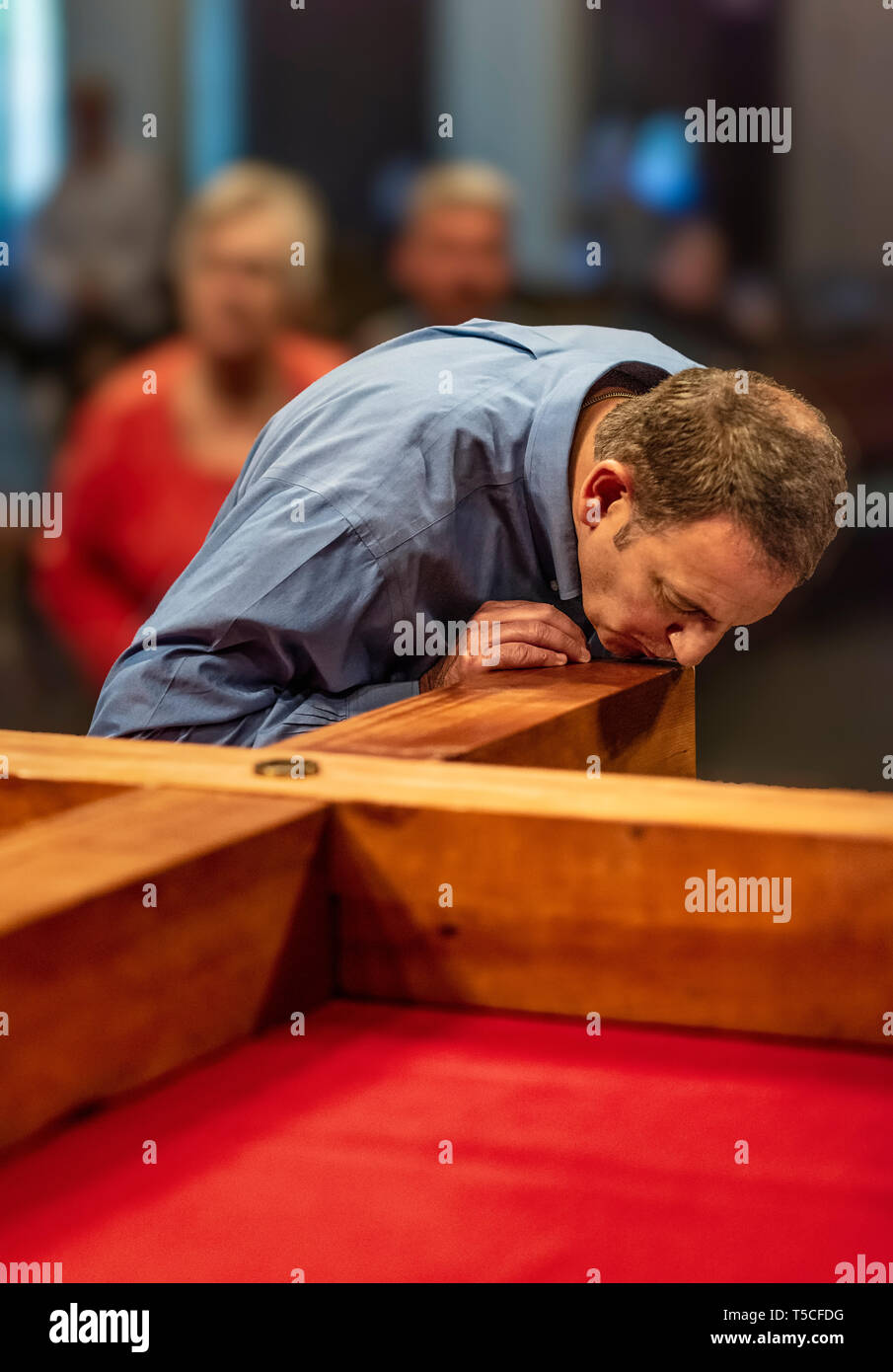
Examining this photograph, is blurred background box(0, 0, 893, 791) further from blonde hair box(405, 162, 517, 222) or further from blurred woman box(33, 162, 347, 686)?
blurred woman box(33, 162, 347, 686)

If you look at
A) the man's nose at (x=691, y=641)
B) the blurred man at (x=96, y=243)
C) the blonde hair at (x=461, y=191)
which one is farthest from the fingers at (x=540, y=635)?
the blurred man at (x=96, y=243)

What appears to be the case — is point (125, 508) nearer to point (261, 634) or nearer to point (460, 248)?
point (460, 248)

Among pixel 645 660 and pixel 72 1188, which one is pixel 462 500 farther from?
pixel 72 1188

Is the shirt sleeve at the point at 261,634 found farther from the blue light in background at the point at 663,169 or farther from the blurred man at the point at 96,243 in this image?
the blue light in background at the point at 663,169

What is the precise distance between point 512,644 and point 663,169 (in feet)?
8.55

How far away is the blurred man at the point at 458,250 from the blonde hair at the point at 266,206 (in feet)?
0.64

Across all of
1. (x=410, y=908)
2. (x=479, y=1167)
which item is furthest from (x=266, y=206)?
(x=479, y=1167)

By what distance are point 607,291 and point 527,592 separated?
2315 mm

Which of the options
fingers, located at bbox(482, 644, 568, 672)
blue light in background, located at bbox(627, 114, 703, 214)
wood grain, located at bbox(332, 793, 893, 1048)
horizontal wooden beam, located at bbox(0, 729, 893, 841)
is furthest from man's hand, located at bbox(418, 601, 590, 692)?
blue light in background, located at bbox(627, 114, 703, 214)

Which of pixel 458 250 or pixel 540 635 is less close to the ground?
pixel 458 250

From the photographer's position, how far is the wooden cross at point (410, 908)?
34.4 inches

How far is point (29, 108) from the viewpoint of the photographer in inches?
157

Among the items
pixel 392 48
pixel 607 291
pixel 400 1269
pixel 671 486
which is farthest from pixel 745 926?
pixel 392 48

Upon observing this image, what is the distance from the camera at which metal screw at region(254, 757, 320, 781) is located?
44.3 inches
